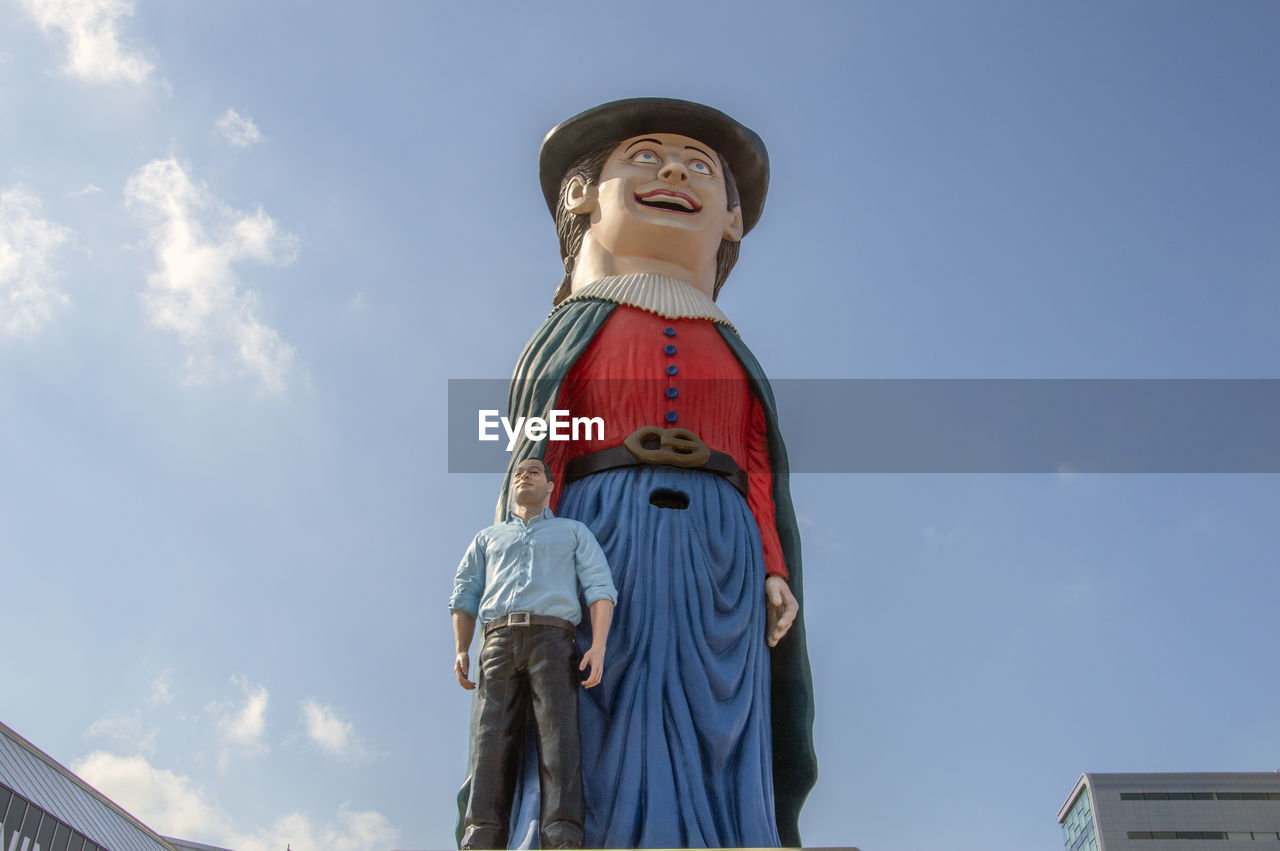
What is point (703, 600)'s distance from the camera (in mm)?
6980

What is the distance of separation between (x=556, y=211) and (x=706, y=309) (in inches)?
→ 72.0

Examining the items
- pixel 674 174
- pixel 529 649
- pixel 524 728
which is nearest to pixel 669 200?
pixel 674 174

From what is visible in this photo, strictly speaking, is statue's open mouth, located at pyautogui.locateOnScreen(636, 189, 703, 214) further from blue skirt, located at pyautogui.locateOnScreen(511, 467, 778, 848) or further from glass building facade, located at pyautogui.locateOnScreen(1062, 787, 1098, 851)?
glass building facade, located at pyautogui.locateOnScreen(1062, 787, 1098, 851)

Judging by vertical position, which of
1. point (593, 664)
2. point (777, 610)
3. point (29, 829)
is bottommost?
point (593, 664)

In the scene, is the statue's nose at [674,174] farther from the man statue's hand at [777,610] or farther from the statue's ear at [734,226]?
the man statue's hand at [777,610]

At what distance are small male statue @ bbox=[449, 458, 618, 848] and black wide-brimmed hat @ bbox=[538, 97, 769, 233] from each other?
3.25 m

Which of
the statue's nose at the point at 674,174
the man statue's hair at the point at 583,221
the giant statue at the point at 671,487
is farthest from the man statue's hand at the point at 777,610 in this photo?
the statue's nose at the point at 674,174

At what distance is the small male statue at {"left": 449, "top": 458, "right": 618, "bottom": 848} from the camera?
596 cm

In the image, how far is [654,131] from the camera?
905 cm

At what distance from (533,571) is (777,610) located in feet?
5.32

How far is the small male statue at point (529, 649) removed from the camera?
5.96m

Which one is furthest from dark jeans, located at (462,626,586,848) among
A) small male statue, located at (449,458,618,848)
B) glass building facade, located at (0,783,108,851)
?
glass building facade, located at (0,783,108,851)

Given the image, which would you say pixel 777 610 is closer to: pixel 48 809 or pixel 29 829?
pixel 29 829

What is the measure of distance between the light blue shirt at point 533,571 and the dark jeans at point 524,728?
0.14 m
